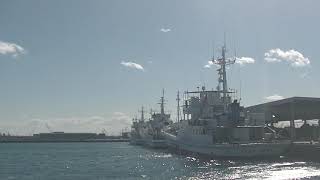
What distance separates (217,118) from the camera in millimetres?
82938

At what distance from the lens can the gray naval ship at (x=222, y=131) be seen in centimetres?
7281

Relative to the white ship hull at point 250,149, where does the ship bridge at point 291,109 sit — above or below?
above

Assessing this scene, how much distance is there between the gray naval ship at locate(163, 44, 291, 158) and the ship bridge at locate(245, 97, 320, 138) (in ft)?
15.8

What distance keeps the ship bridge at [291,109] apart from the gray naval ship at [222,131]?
4.81m

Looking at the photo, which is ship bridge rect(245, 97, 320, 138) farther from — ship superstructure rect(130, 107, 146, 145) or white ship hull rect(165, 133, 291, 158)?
ship superstructure rect(130, 107, 146, 145)

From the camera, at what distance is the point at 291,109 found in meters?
86.4

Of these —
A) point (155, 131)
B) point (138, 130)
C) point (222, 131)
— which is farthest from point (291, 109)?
point (138, 130)

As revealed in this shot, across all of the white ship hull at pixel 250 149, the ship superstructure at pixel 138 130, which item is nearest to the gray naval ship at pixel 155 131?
the ship superstructure at pixel 138 130

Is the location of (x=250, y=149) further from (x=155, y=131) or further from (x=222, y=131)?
(x=155, y=131)

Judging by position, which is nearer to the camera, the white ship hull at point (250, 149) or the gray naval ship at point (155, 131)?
the white ship hull at point (250, 149)

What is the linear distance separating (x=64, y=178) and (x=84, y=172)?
685cm

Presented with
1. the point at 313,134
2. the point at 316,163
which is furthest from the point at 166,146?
the point at 316,163

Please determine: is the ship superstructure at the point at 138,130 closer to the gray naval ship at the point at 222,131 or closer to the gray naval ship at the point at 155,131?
the gray naval ship at the point at 155,131

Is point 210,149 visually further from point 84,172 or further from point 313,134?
point 313,134
